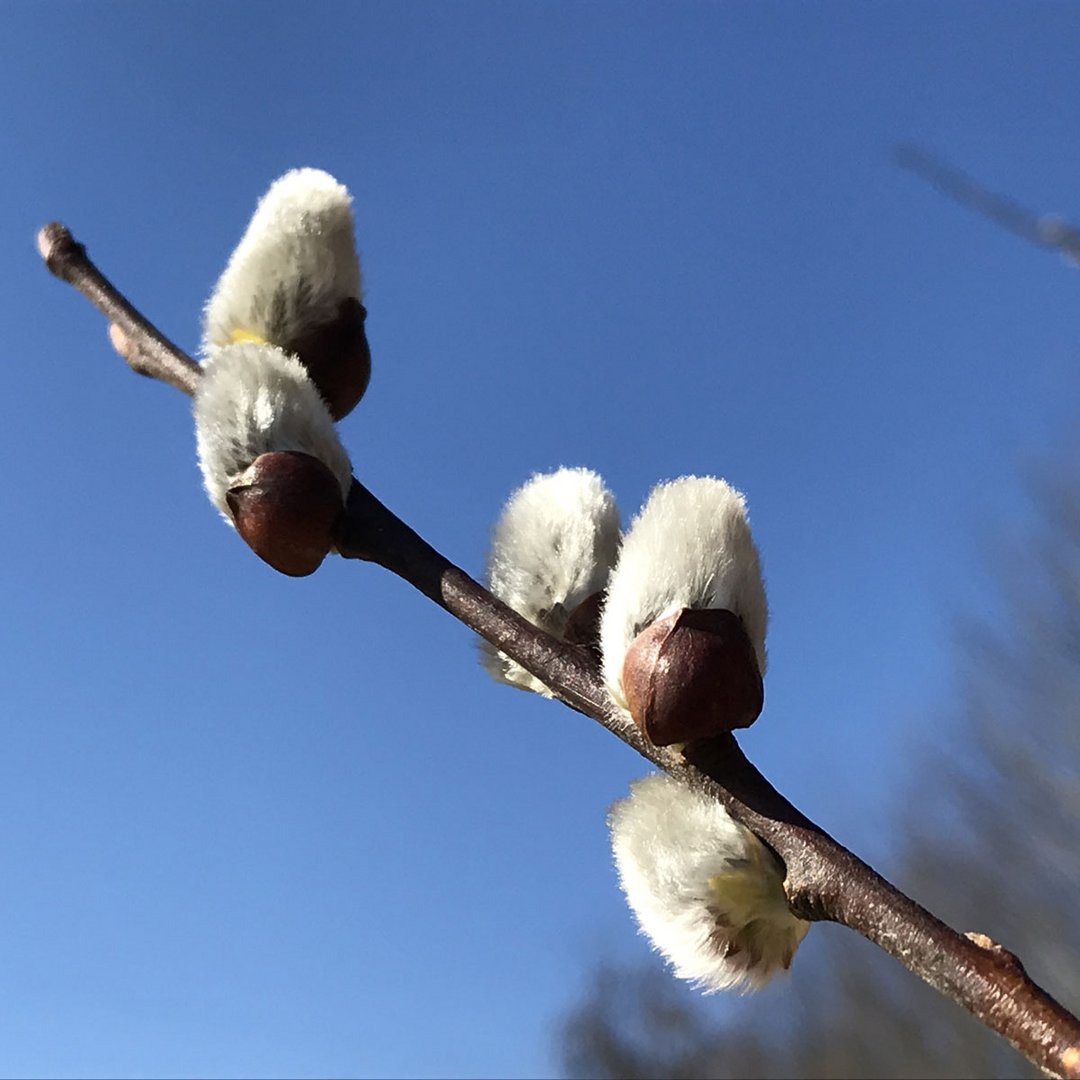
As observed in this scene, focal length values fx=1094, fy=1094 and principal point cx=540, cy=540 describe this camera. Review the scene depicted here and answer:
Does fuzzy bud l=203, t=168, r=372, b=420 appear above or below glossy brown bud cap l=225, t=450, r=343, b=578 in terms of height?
above

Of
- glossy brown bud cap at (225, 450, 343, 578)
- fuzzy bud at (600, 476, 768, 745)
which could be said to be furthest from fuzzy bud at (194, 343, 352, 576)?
fuzzy bud at (600, 476, 768, 745)

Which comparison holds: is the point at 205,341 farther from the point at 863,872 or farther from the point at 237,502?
the point at 863,872

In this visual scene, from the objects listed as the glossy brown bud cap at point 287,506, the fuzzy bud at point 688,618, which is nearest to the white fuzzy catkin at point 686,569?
the fuzzy bud at point 688,618

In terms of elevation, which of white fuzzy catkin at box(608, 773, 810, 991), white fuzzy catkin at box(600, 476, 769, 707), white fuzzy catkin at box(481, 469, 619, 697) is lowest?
white fuzzy catkin at box(608, 773, 810, 991)

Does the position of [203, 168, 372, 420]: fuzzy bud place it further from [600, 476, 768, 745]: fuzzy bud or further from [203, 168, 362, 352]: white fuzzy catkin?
[600, 476, 768, 745]: fuzzy bud

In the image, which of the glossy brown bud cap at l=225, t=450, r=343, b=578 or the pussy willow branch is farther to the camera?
the glossy brown bud cap at l=225, t=450, r=343, b=578

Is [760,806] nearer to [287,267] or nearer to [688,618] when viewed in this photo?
[688,618]

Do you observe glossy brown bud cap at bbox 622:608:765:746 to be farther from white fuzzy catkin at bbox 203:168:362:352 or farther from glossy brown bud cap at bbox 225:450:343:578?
white fuzzy catkin at bbox 203:168:362:352
